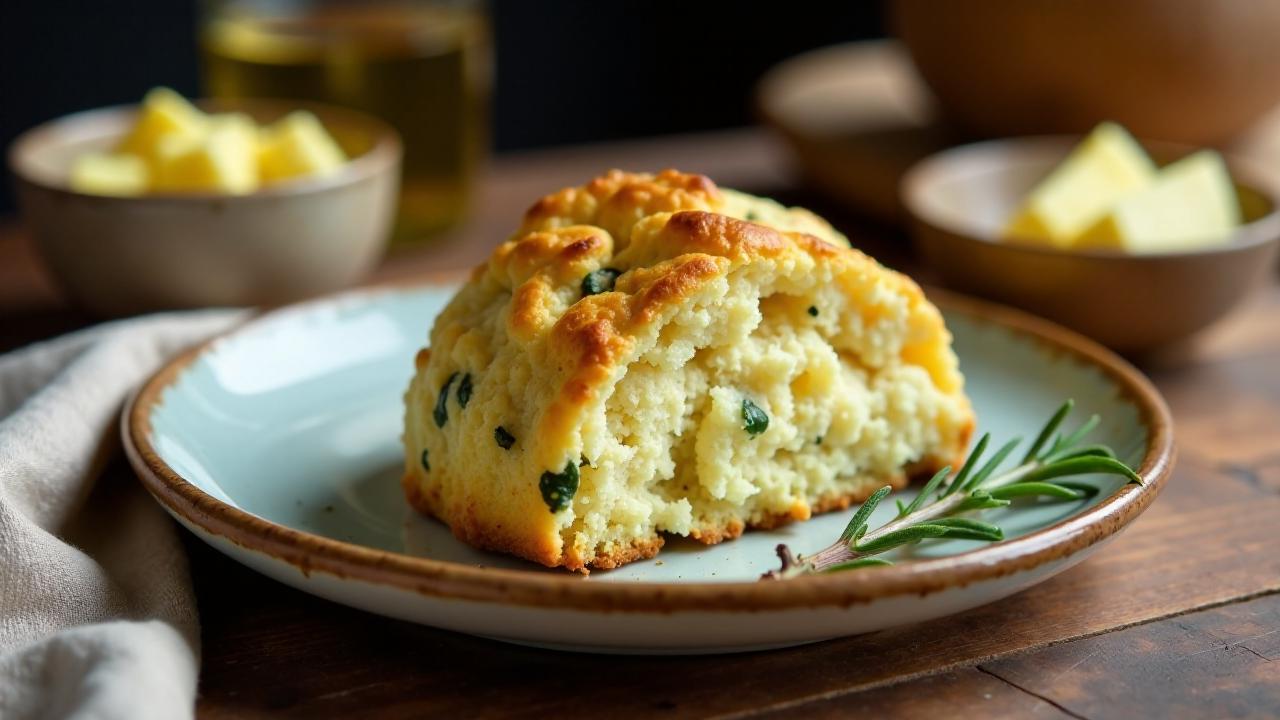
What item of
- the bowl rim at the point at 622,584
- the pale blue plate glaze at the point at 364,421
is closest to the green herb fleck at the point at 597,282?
the pale blue plate glaze at the point at 364,421

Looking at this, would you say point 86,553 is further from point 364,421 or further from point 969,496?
point 969,496

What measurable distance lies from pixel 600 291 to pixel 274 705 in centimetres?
74

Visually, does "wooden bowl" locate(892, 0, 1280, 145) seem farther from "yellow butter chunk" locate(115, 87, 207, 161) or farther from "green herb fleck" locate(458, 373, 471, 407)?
"green herb fleck" locate(458, 373, 471, 407)

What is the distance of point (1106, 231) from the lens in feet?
9.73

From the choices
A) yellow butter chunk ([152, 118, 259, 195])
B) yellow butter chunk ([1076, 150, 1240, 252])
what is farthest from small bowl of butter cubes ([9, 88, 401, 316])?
yellow butter chunk ([1076, 150, 1240, 252])

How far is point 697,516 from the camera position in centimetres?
205

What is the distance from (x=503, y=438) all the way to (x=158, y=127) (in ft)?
5.27

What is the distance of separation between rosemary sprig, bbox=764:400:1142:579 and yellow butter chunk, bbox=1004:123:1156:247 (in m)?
0.84

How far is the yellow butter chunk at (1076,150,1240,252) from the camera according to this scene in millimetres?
2953

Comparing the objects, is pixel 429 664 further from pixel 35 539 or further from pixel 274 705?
pixel 35 539

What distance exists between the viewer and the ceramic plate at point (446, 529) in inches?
63.4

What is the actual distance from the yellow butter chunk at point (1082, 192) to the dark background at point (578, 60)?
358cm

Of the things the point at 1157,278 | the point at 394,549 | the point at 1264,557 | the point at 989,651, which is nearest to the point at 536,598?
the point at 394,549

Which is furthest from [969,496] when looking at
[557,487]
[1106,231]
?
[1106,231]
